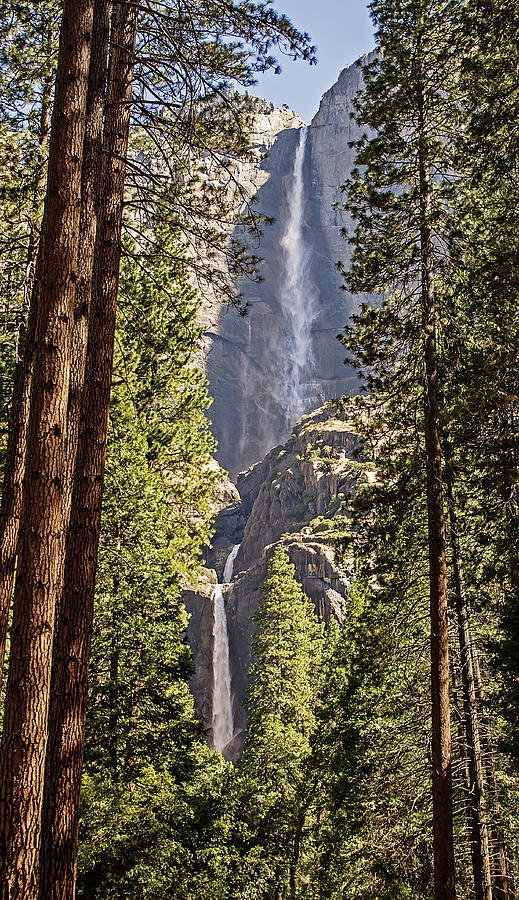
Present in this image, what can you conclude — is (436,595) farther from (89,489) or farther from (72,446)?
(72,446)

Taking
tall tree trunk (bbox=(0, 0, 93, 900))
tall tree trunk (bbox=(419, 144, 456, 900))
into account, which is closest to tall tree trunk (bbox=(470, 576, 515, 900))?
tall tree trunk (bbox=(419, 144, 456, 900))

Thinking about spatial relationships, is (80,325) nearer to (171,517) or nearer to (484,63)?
(484,63)

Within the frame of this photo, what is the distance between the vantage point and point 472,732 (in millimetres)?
10055

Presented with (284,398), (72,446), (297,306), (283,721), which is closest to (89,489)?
(72,446)

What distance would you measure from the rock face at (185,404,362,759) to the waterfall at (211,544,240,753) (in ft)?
1.17

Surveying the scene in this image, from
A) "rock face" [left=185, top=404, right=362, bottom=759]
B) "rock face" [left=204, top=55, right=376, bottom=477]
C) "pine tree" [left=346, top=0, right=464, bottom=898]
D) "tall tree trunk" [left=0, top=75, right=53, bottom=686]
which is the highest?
"rock face" [left=204, top=55, right=376, bottom=477]

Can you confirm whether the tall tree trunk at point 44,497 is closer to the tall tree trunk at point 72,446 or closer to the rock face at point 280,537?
the tall tree trunk at point 72,446

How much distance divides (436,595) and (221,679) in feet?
127

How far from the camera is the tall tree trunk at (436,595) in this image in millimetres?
7262

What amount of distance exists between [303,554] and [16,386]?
36.1 meters

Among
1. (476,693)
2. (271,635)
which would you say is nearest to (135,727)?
(476,693)

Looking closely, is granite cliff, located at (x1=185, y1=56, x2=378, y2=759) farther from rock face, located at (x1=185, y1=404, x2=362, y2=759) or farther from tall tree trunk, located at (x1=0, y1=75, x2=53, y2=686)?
tall tree trunk, located at (x1=0, y1=75, x2=53, y2=686)

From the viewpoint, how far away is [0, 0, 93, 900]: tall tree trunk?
3.51 meters

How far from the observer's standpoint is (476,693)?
11.1 m
